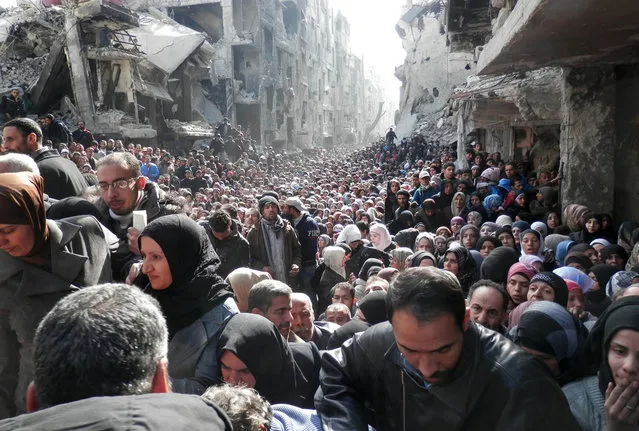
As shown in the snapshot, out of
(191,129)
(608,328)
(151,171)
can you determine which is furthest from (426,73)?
(608,328)

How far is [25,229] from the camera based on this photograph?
2041 millimetres

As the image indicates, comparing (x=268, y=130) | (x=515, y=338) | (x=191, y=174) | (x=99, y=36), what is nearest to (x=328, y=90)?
(x=268, y=130)

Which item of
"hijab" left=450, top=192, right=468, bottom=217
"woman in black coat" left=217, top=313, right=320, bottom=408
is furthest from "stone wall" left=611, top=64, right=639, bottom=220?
"woman in black coat" left=217, top=313, right=320, bottom=408

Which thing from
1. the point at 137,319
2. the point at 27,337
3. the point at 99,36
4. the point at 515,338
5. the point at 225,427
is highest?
the point at 99,36

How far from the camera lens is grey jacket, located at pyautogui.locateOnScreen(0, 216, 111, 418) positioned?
199 cm

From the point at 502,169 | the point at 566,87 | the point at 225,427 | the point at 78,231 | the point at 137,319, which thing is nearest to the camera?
the point at 225,427

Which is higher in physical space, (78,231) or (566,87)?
(566,87)

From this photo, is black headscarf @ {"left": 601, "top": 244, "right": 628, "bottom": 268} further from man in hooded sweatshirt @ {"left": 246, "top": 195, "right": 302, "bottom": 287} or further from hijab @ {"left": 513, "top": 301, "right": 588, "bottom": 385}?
man in hooded sweatshirt @ {"left": 246, "top": 195, "right": 302, "bottom": 287}

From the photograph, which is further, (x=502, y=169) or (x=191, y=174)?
(x=191, y=174)

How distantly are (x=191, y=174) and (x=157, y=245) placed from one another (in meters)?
13.2

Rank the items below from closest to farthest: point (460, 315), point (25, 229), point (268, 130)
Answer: point (460, 315), point (25, 229), point (268, 130)

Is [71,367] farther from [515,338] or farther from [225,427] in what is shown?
[515,338]

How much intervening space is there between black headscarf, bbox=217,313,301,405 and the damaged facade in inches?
138

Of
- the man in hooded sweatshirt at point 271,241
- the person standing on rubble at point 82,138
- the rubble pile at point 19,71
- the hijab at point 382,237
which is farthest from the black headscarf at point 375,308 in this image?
the rubble pile at point 19,71
